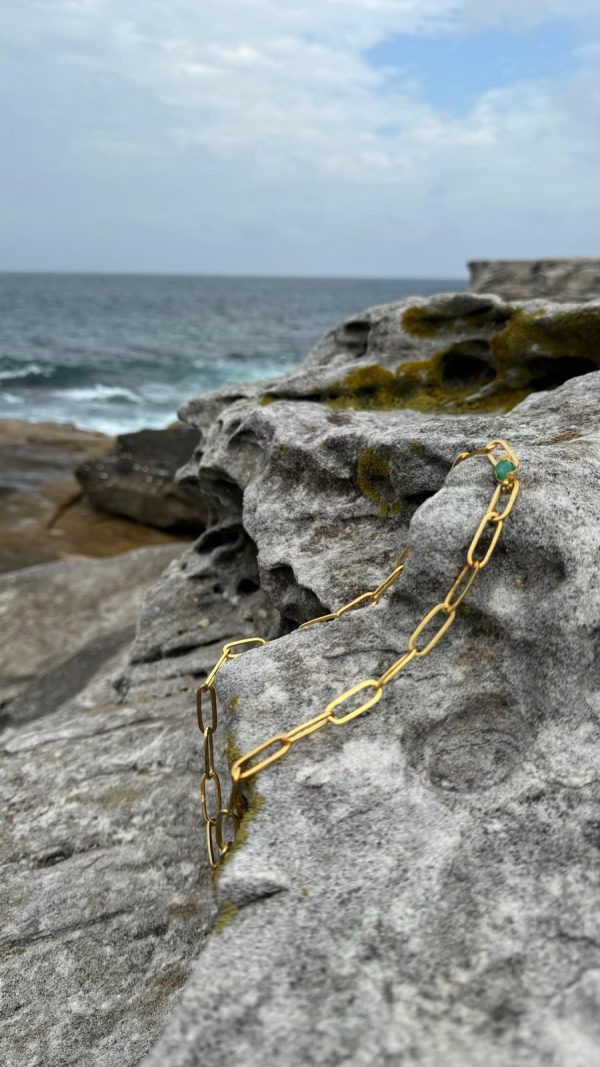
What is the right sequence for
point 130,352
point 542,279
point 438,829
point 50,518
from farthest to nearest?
point 130,352 < point 542,279 < point 50,518 < point 438,829

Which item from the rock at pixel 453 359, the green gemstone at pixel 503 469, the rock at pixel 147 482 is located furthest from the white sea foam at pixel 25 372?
the green gemstone at pixel 503 469

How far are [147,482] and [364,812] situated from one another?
42.2 feet

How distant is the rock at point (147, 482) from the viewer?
48.0 feet

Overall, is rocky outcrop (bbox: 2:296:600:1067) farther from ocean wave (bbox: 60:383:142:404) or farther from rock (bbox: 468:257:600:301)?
ocean wave (bbox: 60:383:142:404)

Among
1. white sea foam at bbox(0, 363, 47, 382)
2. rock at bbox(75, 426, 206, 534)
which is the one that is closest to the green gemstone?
rock at bbox(75, 426, 206, 534)

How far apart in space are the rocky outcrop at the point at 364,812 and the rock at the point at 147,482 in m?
9.70

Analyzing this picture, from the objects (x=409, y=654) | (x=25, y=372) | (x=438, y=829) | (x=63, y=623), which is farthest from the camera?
(x=25, y=372)

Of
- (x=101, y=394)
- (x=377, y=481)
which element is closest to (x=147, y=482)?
(x=377, y=481)

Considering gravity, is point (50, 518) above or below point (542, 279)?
below

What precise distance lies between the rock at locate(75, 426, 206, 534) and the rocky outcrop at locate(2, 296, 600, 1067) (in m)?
9.70

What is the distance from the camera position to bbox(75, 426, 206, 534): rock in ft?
48.0

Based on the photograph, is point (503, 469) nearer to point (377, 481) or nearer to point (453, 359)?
point (377, 481)

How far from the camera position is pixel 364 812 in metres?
2.63

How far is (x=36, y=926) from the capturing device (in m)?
3.56
